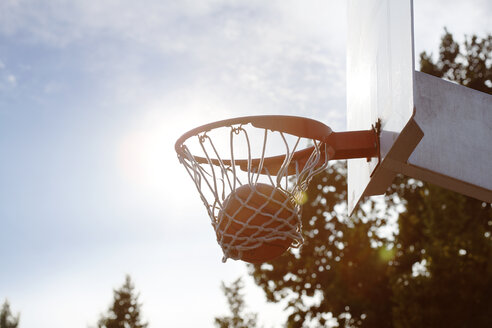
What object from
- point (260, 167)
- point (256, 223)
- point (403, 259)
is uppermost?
point (403, 259)

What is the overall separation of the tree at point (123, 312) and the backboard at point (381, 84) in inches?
1112

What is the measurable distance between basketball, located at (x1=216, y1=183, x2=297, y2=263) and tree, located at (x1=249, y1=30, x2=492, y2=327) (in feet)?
37.2

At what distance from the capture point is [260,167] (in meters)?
3.19

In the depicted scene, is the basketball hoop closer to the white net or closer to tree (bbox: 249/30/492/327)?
the white net

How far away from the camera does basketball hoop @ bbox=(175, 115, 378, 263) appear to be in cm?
303

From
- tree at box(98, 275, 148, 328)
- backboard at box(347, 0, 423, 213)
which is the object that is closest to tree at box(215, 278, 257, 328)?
tree at box(98, 275, 148, 328)

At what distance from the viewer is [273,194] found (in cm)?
311

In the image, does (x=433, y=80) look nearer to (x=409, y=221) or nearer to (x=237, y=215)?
(x=237, y=215)

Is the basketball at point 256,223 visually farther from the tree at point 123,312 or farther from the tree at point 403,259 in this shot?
the tree at point 123,312

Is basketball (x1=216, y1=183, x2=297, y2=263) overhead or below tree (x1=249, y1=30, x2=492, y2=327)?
below

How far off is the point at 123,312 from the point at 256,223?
95.1 ft

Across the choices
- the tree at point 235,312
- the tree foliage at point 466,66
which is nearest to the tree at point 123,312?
the tree at point 235,312

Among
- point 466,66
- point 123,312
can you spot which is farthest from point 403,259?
point 123,312

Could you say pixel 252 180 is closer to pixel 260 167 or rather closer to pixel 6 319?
pixel 260 167
